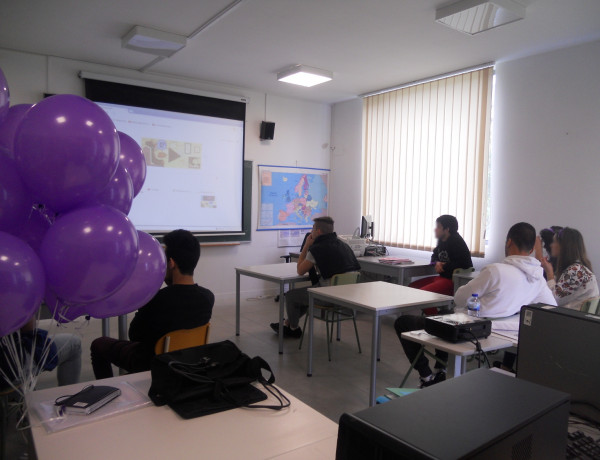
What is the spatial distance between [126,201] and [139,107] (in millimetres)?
3986

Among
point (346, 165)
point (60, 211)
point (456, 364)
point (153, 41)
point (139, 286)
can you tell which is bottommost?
point (456, 364)

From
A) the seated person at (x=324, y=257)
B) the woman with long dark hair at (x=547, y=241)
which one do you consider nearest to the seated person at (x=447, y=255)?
the woman with long dark hair at (x=547, y=241)

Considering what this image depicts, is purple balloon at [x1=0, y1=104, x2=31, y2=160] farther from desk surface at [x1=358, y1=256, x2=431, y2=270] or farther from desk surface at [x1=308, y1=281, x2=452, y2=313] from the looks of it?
desk surface at [x1=358, y1=256, x2=431, y2=270]

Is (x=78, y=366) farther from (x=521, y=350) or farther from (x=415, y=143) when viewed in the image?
(x=415, y=143)

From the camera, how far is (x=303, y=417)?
1.43 m

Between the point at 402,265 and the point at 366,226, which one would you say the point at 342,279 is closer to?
the point at 402,265

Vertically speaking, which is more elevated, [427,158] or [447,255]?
[427,158]

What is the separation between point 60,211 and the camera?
4.76ft

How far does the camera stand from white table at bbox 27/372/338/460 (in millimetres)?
1203

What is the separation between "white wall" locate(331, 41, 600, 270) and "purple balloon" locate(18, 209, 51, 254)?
437cm

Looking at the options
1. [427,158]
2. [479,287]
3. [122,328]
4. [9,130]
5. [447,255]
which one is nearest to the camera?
[9,130]

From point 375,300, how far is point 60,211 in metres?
2.18

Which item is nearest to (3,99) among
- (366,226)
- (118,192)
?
(118,192)

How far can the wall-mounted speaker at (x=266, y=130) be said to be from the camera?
6227 mm
